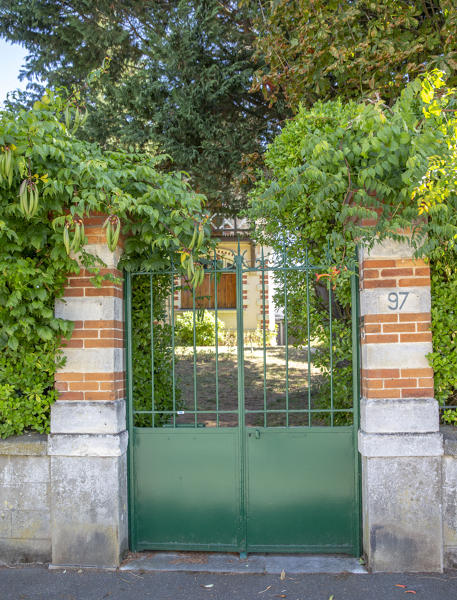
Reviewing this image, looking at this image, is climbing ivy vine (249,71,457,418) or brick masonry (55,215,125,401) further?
brick masonry (55,215,125,401)

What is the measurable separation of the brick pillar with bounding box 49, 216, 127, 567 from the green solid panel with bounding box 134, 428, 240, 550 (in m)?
0.21

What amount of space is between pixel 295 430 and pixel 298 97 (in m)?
3.92

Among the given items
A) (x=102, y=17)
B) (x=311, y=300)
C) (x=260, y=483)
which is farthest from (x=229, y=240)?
(x=260, y=483)

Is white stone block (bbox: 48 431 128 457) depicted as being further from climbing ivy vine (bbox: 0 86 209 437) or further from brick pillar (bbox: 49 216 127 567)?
climbing ivy vine (bbox: 0 86 209 437)

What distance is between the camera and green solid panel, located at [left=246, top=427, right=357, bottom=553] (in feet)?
12.2

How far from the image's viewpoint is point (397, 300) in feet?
11.5

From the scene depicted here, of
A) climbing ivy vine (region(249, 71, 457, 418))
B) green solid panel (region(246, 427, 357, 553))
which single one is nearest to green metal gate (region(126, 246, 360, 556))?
green solid panel (region(246, 427, 357, 553))

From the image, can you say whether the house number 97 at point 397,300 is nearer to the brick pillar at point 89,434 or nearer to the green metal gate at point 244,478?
the green metal gate at point 244,478

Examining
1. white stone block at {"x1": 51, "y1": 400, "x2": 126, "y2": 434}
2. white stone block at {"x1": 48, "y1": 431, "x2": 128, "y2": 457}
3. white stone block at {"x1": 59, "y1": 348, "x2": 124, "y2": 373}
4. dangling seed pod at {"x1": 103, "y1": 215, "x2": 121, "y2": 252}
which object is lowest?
white stone block at {"x1": 48, "y1": 431, "x2": 128, "y2": 457}

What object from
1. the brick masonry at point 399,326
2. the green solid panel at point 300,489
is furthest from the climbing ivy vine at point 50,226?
the green solid panel at point 300,489

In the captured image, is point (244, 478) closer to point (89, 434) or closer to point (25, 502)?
point (89, 434)

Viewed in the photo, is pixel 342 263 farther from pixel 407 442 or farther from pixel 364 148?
pixel 407 442

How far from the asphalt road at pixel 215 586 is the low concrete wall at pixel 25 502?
0.17 m

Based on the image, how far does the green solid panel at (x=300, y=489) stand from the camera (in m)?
Result: 3.73
